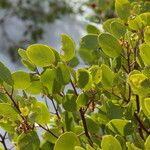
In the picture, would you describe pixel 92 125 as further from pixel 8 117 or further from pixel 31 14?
pixel 31 14

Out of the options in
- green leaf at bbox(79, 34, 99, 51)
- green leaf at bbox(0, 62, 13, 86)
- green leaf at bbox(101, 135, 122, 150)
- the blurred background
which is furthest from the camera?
the blurred background

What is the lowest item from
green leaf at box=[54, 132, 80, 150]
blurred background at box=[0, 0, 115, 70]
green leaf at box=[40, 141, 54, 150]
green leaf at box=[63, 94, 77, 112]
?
blurred background at box=[0, 0, 115, 70]

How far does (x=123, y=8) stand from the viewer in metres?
0.90

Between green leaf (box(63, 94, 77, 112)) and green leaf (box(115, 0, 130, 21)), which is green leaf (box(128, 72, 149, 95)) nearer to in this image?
green leaf (box(63, 94, 77, 112))

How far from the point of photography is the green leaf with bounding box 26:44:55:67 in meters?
0.74

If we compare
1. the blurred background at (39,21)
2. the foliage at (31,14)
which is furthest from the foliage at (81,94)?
the foliage at (31,14)

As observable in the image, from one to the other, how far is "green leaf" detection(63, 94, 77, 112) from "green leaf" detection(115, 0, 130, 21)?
215 mm

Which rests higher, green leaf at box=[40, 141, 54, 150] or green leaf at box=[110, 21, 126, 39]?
green leaf at box=[110, 21, 126, 39]

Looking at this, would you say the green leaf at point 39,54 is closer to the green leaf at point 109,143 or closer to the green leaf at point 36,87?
the green leaf at point 36,87

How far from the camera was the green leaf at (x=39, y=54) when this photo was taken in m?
0.74

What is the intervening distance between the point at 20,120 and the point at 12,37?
3.57 meters

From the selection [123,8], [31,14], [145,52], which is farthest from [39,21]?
[145,52]

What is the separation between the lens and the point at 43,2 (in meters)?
4.55

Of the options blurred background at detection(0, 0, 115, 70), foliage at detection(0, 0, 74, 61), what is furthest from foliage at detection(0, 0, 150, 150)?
foliage at detection(0, 0, 74, 61)
